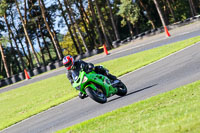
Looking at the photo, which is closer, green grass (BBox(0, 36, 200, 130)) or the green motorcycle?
the green motorcycle

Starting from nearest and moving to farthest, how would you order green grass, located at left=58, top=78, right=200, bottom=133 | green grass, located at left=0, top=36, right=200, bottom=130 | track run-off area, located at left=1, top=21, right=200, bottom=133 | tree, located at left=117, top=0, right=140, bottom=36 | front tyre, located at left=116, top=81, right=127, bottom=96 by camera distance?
green grass, located at left=58, top=78, right=200, bottom=133
track run-off area, located at left=1, top=21, right=200, bottom=133
front tyre, located at left=116, top=81, right=127, bottom=96
green grass, located at left=0, top=36, right=200, bottom=130
tree, located at left=117, top=0, right=140, bottom=36

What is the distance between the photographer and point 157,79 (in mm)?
13492

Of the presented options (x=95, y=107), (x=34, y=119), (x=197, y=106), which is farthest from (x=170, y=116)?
(x=34, y=119)

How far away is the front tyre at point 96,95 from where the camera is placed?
37.1ft

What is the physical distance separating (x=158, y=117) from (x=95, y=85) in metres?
4.73

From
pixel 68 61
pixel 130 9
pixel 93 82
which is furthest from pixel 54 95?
pixel 130 9

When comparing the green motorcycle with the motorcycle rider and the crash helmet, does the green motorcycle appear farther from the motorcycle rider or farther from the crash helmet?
the crash helmet

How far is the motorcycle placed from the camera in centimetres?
1132

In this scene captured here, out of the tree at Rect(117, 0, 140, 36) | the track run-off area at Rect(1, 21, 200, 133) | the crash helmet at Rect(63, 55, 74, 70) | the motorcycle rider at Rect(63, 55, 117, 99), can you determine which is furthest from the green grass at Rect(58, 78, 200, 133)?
the tree at Rect(117, 0, 140, 36)

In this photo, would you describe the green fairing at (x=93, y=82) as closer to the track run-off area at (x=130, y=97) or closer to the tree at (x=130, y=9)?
the track run-off area at (x=130, y=97)

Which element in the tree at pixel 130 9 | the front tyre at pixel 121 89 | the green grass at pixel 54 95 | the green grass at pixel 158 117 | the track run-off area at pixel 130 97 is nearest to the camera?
the green grass at pixel 158 117

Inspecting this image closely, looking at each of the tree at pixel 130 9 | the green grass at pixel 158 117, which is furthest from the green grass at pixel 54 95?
the tree at pixel 130 9

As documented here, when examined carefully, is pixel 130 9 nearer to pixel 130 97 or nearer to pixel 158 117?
pixel 130 97

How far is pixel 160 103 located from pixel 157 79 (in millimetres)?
5032
